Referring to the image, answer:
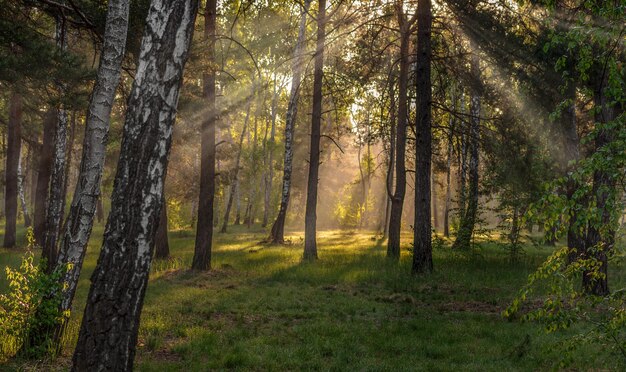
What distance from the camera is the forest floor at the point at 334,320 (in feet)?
21.5

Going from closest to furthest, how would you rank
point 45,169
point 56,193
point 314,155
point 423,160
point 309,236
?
1. point 56,193
2. point 423,160
3. point 309,236
4. point 314,155
5. point 45,169

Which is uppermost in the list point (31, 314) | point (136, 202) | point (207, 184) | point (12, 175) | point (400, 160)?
point (400, 160)

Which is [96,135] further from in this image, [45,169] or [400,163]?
[45,169]

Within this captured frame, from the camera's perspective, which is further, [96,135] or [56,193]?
[56,193]

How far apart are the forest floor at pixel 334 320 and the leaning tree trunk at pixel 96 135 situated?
1472 millimetres

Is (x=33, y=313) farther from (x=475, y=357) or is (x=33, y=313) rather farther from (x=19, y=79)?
(x=19, y=79)

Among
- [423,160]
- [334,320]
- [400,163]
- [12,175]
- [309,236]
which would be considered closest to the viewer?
[334,320]

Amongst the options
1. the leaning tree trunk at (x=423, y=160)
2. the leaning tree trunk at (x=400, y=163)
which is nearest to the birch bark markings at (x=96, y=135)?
the leaning tree trunk at (x=423, y=160)

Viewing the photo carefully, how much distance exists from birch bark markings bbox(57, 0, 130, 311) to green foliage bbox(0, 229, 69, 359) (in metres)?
0.35

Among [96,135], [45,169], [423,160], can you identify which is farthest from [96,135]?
[45,169]

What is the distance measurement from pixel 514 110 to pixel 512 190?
8.86ft

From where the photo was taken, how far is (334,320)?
29.5 feet

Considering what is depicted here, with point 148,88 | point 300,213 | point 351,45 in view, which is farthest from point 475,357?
point 300,213

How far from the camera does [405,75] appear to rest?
17.5 metres
